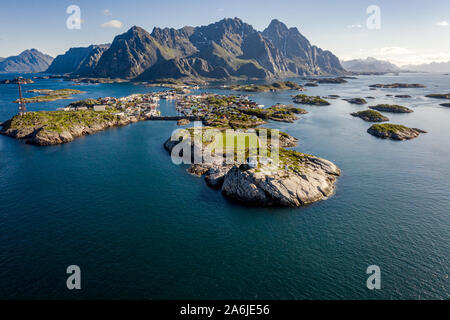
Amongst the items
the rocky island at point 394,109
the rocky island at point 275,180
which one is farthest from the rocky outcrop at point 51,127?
the rocky island at point 394,109

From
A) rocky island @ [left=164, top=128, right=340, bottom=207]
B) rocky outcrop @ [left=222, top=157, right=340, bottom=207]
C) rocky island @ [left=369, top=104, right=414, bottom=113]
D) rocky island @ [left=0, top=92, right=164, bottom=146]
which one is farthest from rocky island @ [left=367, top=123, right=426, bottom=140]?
rocky island @ [left=0, top=92, right=164, bottom=146]

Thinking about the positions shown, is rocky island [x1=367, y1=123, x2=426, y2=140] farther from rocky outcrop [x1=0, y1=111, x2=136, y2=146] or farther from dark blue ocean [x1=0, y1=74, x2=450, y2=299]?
rocky outcrop [x1=0, y1=111, x2=136, y2=146]

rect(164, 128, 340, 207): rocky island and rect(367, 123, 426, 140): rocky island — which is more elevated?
rect(367, 123, 426, 140): rocky island

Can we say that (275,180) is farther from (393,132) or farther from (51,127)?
(51,127)

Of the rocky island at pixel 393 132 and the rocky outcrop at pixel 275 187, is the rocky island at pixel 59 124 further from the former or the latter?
the rocky island at pixel 393 132

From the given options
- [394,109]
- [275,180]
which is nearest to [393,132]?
[394,109]
